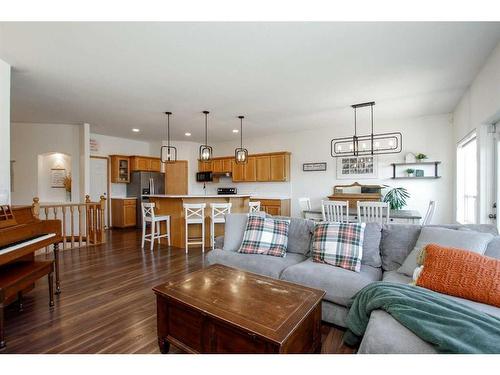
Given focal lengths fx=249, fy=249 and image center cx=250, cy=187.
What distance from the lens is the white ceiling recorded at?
7.10 ft

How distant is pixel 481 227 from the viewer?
2.19 m

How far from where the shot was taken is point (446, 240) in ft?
6.59

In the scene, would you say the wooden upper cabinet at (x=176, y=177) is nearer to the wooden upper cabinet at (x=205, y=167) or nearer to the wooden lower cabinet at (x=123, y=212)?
the wooden upper cabinet at (x=205, y=167)

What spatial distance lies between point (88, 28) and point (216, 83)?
150 cm

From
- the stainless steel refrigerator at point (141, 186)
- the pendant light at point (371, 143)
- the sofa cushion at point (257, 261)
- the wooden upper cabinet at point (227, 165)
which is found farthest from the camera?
the wooden upper cabinet at point (227, 165)

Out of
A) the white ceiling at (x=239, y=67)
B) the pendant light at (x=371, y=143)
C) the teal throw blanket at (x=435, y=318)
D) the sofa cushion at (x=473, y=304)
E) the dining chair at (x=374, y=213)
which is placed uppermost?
the white ceiling at (x=239, y=67)

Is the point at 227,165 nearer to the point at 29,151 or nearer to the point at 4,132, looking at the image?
the point at 29,151

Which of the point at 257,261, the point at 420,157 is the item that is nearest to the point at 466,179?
the point at 420,157

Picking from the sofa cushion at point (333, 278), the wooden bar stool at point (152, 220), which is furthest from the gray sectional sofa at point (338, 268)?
the wooden bar stool at point (152, 220)

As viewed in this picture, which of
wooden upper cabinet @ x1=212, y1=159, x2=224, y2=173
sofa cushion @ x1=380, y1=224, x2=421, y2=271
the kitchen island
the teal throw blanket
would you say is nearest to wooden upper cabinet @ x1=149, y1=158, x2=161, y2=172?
wooden upper cabinet @ x1=212, y1=159, x2=224, y2=173

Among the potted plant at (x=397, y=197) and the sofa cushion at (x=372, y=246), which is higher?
the potted plant at (x=397, y=197)

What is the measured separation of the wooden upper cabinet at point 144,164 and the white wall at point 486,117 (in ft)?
23.6

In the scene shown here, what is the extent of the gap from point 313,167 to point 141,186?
15.5ft

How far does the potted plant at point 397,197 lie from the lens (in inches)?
192
